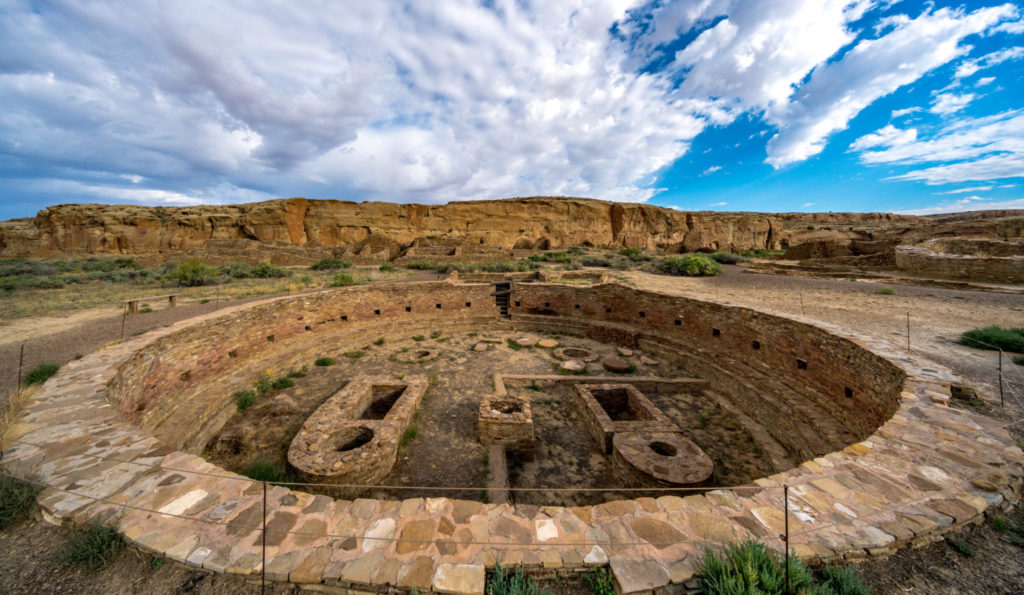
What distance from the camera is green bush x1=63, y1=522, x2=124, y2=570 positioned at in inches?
90.5

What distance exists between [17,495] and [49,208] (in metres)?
54.4

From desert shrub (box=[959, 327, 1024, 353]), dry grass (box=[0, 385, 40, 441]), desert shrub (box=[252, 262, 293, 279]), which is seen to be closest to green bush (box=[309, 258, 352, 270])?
desert shrub (box=[252, 262, 293, 279])

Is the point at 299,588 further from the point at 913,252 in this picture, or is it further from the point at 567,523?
the point at 913,252

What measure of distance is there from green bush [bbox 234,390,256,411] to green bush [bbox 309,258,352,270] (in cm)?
1820

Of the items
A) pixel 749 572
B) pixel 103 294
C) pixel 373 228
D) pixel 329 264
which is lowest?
pixel 749 572

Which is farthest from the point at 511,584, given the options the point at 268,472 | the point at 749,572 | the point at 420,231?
the point at 420,231

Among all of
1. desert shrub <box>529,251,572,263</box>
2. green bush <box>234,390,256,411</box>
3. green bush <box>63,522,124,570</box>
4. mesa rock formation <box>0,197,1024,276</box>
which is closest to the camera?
green bush <box>63,522,124,570</box>

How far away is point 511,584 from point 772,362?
27.7ft

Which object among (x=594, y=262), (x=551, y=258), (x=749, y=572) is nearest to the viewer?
(x=749, y=572)

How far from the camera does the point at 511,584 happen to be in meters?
2.25

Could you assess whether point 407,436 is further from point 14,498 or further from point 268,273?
point 268,273

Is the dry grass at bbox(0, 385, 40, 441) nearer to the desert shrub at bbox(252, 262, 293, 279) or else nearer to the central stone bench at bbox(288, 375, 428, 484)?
the central stone bench at bbox(288, 375, 428, 484)

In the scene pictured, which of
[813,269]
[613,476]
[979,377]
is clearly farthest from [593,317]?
[813,269]

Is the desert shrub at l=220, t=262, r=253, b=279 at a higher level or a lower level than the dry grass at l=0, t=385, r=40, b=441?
higher
